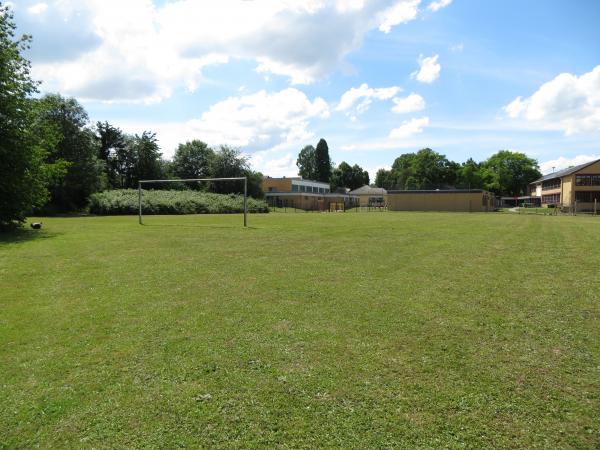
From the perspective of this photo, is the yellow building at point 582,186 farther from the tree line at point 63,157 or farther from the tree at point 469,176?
the tree line at point 63,157

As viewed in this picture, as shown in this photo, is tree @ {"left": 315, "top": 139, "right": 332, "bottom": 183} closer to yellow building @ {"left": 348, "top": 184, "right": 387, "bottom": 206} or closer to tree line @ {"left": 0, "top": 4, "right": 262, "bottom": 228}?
yellow building @ {"left": 348, "top": 184, "right": 387, "bottom": 206}

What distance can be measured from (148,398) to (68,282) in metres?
6.16

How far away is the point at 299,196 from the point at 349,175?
5294 cm

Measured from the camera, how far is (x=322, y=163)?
4380 inches

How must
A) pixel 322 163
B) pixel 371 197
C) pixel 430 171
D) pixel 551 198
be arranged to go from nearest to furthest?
pixel 551 198
pixel 371 197
pixel 430 171
pixel 322 163

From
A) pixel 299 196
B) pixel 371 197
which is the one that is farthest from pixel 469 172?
pixel 299 196

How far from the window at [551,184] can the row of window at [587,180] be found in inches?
358

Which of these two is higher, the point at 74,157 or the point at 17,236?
the point at 74,157

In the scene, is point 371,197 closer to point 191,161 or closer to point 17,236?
point 191,161

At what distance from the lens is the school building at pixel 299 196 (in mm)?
77062

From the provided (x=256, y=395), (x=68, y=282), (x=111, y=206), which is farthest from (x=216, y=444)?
(x=111, y=206)

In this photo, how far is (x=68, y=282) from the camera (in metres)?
8.94

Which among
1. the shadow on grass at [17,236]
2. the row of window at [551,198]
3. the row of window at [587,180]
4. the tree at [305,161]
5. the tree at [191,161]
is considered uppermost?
the tree at [305,161]

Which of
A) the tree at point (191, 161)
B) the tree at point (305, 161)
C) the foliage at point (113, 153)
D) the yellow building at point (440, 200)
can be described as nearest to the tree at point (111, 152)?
the foliage at point (113, 153)
